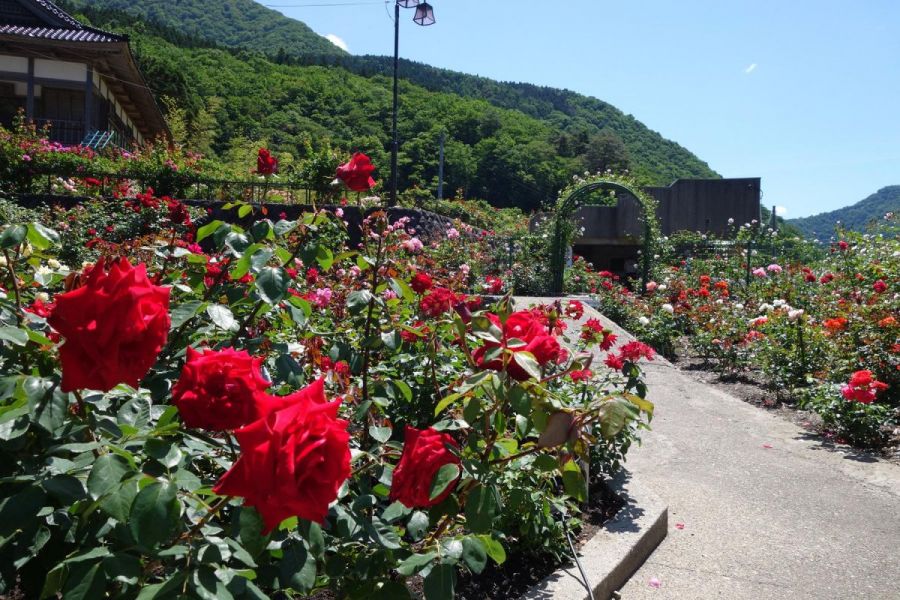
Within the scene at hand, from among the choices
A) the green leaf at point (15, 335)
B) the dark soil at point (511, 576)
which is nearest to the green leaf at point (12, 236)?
the green leaf at point (15, 335)

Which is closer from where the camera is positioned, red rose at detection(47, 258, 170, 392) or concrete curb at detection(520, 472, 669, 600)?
red rose at detection(47, 258, 170, 392)

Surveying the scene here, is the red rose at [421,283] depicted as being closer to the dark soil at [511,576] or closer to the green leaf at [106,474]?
the dark soil at [511,576]

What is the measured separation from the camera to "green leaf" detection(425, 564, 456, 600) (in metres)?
1.00

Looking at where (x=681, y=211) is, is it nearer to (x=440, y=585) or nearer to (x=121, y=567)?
(x=440, y=585)

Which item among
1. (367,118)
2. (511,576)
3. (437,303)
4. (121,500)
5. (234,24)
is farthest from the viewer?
(234,24)

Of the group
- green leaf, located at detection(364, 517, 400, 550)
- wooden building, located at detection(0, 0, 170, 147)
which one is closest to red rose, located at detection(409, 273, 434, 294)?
green leaf, located at detection(364, 517, 400, 550)

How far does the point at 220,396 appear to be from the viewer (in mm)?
867

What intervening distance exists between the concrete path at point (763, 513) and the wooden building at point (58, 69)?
1362 centimetres

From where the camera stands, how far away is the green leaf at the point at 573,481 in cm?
113

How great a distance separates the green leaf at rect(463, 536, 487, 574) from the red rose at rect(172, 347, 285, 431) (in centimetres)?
43

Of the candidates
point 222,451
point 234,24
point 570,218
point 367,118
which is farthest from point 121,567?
point 234,24

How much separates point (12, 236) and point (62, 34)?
15456mm

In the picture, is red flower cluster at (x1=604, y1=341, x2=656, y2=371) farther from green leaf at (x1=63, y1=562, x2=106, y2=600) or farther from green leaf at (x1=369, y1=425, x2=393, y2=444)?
green leaf at (x1=63, y1=562, x2=106, y2=600)

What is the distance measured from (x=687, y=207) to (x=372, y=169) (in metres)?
20.9
